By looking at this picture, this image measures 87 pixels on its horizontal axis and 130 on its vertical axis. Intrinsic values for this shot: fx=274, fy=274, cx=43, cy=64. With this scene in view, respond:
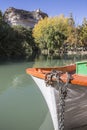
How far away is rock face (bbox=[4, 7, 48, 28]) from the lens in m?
82.9

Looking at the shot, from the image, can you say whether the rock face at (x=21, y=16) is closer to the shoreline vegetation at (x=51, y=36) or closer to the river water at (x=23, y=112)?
the shoreline vegetation at (x=51, y=36)

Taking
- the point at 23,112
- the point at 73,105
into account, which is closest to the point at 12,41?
the point at 23,112

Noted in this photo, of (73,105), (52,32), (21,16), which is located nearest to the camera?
(73,105)

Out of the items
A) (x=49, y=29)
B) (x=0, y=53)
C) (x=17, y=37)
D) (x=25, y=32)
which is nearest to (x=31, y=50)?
(x=25, y=32)

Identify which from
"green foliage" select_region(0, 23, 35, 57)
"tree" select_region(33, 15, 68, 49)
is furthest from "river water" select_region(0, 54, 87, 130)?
"tree" select_region(33, 15, 68, 49)

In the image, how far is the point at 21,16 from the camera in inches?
3430

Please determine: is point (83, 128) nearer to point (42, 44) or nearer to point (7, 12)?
point (42, 44)

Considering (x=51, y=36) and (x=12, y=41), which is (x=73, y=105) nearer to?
(x=51, y=36)

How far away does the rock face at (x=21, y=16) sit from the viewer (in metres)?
82.9

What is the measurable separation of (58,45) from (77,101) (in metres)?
37.3

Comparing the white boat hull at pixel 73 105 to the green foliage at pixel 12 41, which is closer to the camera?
the white boat hull at pixel 73 105

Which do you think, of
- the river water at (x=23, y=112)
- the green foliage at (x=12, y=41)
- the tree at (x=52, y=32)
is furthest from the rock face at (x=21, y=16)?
the river water at (x=23, y=112)

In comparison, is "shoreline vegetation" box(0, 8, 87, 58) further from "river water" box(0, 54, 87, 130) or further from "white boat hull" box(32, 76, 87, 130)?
"white boat hull" box(32, 76, 87, 130)

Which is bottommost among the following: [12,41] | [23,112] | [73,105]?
[23,112]
